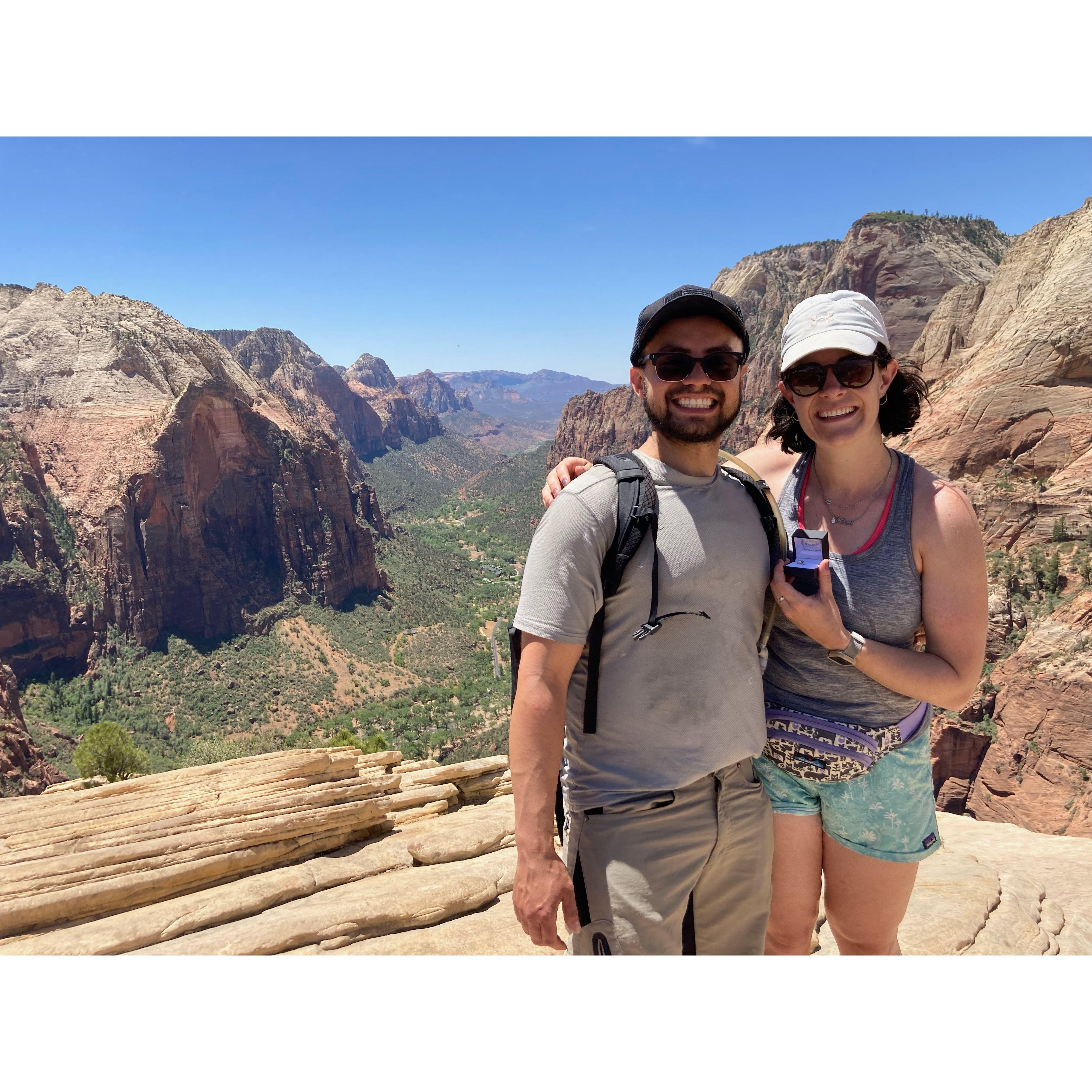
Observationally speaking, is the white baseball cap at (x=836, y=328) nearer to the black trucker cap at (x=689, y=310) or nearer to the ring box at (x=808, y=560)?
the black trucker cap at (x=689, y=310)

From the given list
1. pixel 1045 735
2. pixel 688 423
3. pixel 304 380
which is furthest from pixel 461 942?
pixel 304 380

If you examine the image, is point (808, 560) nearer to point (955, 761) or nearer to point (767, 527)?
point (767, 527)

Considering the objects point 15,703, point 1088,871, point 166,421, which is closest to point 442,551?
point 166,421

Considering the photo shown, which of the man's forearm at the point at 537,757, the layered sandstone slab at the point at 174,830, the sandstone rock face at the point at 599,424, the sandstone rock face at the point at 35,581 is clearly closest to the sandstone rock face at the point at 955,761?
the layered sandstone slab at the point at 174,830

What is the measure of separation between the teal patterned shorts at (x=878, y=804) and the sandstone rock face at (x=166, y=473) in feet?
169

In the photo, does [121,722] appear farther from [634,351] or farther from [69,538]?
[634,351]

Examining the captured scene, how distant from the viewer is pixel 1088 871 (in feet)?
21.5

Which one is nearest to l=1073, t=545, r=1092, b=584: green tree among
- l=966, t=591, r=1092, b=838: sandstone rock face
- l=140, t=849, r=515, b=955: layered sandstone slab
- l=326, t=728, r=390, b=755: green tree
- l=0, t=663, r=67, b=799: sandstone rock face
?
l=966, t=591, r=1092, b=838: sandstone rock face

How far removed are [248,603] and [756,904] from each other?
5783 centimetres

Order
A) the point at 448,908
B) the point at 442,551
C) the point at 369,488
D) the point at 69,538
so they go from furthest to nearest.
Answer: the point at 442,551, the point at 369,488, the point at 69,538, the point at 448,908

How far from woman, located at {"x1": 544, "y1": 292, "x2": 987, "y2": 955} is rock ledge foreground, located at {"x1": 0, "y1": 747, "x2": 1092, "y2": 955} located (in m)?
2.10

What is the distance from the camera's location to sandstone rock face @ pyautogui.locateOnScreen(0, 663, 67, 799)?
17094mm

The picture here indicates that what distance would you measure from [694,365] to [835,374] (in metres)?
0.60

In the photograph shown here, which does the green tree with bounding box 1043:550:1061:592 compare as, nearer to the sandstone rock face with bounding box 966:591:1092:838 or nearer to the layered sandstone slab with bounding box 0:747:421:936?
the sandstone rock face with bounding box 966:591:1092:838
